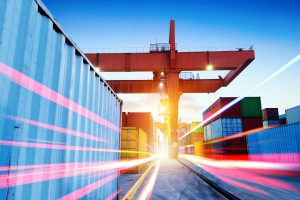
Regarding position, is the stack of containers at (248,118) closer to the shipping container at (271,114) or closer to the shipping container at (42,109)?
the shipping container at (271,114)

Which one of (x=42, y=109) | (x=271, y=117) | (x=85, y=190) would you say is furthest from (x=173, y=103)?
(x=271, y=117)

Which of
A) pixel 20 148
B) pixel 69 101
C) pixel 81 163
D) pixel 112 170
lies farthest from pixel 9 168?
pixel 112 170

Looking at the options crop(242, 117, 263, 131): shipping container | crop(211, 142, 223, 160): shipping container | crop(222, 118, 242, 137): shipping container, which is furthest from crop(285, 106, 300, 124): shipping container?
crop(211, 142, 223, 160): shipping container

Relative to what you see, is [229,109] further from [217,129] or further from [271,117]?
[271,117]

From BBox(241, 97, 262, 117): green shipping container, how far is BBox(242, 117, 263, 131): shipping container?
1.48ft

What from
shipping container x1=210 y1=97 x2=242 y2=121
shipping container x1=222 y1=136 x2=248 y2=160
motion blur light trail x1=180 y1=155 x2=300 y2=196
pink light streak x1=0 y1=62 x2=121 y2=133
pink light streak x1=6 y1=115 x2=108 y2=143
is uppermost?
shipping container x1=210 y1=97 x2=242 y2=121

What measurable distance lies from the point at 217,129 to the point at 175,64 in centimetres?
983

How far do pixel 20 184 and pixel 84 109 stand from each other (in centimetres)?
174

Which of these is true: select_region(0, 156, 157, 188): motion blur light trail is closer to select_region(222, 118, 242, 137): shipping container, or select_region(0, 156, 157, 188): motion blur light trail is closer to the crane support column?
the crane support column

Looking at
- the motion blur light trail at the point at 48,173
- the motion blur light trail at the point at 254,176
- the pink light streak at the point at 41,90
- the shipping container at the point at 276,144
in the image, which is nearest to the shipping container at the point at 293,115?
the shipping container at the point at 276,144

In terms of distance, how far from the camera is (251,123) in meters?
23.1

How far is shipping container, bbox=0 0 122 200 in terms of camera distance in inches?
75.8

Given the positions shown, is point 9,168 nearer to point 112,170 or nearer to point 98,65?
point 112,170

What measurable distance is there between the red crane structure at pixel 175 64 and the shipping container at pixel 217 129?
13.1ft
